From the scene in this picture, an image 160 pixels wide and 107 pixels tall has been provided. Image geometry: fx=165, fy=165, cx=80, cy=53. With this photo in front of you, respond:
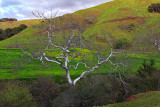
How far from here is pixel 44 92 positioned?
12070 millimetres

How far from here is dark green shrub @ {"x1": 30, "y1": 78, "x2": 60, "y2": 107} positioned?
→ 11.8 meters

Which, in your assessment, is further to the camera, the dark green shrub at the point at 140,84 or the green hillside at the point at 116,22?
the green hillside at the point at 116,22

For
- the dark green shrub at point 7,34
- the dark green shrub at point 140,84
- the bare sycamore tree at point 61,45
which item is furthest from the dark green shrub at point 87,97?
the dark green shrub at point 7,34

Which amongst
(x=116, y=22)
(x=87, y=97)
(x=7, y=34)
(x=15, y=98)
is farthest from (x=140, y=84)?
(x=7, y=34)

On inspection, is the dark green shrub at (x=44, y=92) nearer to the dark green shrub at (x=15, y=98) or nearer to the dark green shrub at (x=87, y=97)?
the dark green shrub at (x=87, y=97)

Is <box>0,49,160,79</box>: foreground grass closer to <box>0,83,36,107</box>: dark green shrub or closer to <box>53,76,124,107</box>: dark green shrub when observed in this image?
<box>0,83,36,107</box>: dark green shrub

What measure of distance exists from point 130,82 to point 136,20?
49.7 metres

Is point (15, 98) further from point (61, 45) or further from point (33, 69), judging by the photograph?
point (33, 69)

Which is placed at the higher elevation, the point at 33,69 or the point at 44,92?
the point at 33,69

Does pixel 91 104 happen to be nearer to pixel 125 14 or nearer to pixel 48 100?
pixel 48 100

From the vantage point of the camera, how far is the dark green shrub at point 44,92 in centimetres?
1177

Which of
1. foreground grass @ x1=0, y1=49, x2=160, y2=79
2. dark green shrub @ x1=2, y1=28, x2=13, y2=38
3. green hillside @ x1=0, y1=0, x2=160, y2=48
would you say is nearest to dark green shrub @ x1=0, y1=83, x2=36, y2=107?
foreground grass @ x1=0, y1=49, x2=160, y2=79

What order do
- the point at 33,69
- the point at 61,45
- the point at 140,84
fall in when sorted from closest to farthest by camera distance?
the point at 61,45
the point at 140,84
the point at 33,69

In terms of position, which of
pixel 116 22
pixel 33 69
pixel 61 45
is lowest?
pixel 33 69
